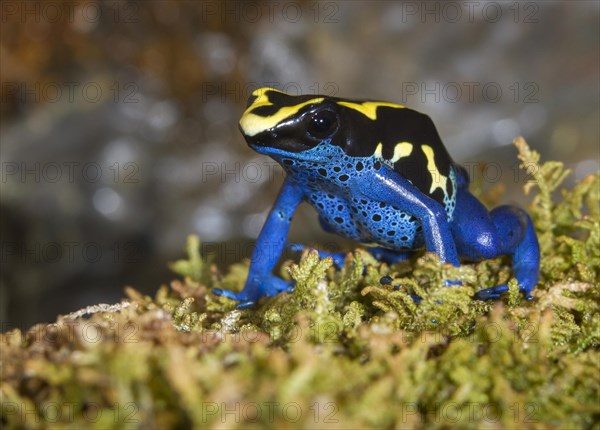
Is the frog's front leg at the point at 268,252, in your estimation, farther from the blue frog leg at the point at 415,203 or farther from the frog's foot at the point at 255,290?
the blue frog leg at the point at 415,203

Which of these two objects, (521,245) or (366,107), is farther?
(521,245)

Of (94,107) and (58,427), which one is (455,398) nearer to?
(58,427)

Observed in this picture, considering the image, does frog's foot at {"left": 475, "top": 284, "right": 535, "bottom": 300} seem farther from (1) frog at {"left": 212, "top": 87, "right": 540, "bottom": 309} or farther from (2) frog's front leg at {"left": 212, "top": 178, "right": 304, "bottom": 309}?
(2) frog's front leg at {"left": 212, "top": 178, "right": 304, "bottom": 309}

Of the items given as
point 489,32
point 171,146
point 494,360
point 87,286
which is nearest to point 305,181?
point 494,360

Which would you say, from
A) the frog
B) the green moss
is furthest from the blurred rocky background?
the green moss

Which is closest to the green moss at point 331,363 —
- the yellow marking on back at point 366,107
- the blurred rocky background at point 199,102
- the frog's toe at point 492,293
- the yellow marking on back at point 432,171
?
the frog's toe at point 492,293

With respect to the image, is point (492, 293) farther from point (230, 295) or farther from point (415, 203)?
point (230, 295)

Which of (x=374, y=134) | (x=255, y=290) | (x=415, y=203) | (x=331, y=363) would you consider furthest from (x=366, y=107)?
(x=331, y=363)
